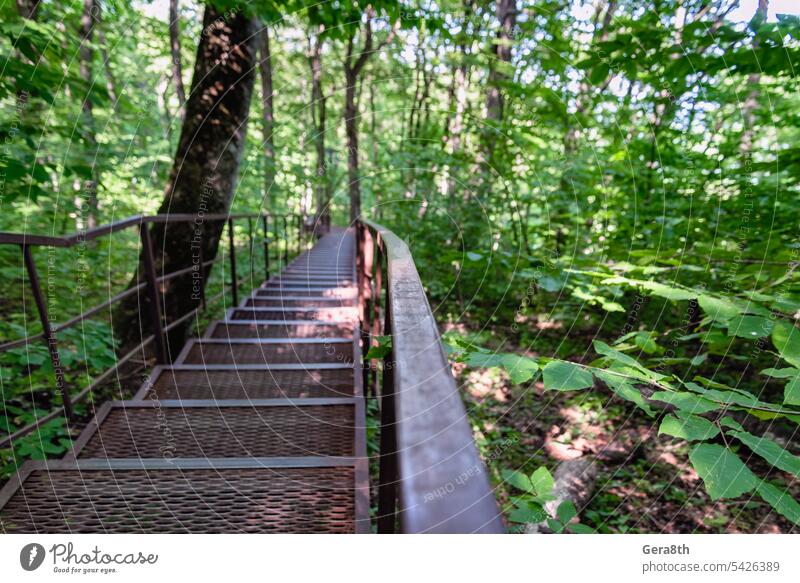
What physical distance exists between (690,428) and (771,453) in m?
0.18

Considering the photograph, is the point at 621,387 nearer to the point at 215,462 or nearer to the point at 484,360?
the point at 484,360

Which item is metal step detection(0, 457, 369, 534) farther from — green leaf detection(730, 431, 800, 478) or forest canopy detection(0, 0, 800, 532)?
green leaf detection(730, 431, 800, 478)

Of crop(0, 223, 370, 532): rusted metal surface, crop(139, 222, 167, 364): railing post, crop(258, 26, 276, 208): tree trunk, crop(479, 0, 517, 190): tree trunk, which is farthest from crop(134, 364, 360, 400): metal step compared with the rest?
crop(479, 0, 517, 190): tree trunk

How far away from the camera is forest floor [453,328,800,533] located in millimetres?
2539

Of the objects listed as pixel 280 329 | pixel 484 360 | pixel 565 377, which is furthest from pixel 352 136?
pixel 565 377

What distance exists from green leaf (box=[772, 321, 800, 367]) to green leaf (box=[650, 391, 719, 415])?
368 millimetres

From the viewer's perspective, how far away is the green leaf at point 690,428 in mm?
892

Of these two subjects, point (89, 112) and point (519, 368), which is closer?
point (519, 368)

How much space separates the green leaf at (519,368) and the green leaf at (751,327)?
30.3 inches

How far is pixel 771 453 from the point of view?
0.91 meters
